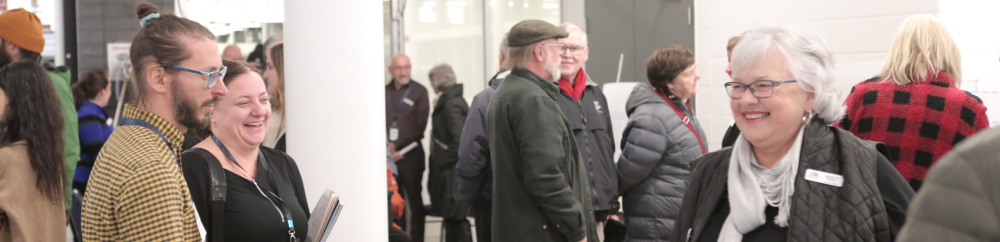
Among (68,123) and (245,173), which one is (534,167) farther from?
(68,123)

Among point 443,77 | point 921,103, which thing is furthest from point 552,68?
point 443,77

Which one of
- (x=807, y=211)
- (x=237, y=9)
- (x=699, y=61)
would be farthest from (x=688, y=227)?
(x=237, y=9)

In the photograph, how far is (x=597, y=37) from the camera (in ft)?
20.0

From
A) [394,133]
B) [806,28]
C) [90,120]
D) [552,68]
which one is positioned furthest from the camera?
[394,133]

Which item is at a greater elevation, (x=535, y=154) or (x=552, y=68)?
(x=552, y=68)

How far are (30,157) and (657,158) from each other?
2.61 m

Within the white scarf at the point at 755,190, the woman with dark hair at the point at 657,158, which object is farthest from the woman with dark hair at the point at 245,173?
the woman with dark hair at the point at 657,158

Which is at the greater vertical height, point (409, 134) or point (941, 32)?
point (941, 32)

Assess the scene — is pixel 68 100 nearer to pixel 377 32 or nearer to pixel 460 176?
pixel 460 176

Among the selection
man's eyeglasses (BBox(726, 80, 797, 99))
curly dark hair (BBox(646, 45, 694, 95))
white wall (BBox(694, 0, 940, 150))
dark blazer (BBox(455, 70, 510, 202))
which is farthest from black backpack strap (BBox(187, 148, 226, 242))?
white wall (BBox(694, 0, 940, 150))

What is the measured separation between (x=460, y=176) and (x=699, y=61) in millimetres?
2575

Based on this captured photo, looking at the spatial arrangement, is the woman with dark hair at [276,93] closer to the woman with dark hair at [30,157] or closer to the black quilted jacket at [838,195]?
the woman with dark hair at [30,157]

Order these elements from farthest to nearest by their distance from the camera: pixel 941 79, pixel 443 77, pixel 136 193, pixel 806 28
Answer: pixel 443 77 → pixel 806 28 → pixel 941 79 → pixel 136 193

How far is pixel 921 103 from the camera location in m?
2.64
